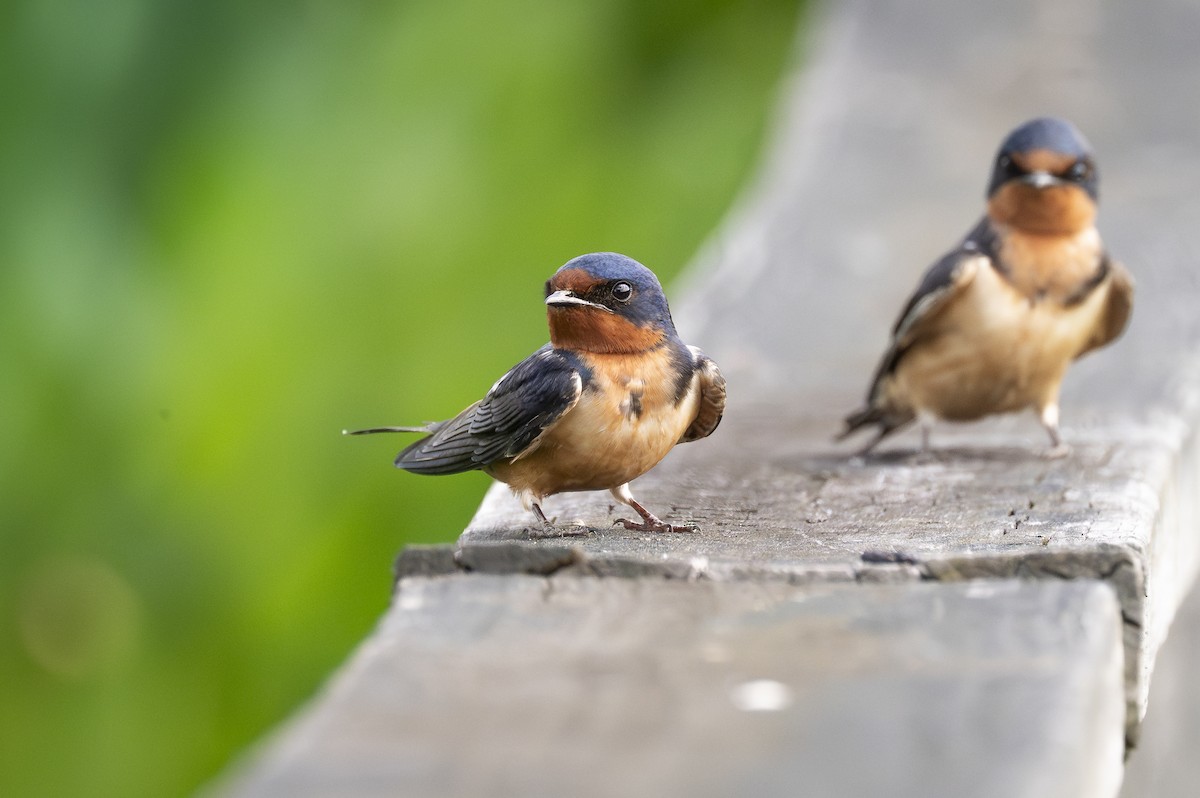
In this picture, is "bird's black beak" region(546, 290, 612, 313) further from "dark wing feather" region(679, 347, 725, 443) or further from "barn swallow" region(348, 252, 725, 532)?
"dark wing feather" region(679, 347, 725, 443)

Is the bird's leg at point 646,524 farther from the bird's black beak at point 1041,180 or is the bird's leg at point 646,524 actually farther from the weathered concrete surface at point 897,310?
the bird's black beak at point 1041,180

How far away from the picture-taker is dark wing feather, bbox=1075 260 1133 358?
3283 mm

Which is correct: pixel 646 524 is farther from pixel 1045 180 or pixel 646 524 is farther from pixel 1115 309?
pixel 1115 309

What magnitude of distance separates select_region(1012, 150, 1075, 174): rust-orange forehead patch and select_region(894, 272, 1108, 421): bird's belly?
220 mm

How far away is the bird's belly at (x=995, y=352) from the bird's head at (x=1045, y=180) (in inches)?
5.3

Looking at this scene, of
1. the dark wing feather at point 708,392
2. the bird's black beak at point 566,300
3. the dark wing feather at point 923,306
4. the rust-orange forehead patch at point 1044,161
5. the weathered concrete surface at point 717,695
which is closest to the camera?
the weathered concrete surface at point 717,695

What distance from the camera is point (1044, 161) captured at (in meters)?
3.15

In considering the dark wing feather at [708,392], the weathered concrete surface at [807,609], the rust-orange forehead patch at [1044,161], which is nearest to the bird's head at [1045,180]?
the rust-orange forehead patch at [1044,161]

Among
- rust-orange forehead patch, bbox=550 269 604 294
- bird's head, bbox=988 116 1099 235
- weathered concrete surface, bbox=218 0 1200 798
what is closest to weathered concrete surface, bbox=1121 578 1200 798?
weathered concrete surface, bbox=218 0 1200 798

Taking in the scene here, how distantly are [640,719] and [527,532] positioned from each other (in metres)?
0.85

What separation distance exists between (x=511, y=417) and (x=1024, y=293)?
128cm

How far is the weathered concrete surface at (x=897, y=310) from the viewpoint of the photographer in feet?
8.11

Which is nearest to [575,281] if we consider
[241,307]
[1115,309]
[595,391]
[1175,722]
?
[595,391]

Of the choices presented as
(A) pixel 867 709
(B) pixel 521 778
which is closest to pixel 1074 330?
(A) pixel 867 709
